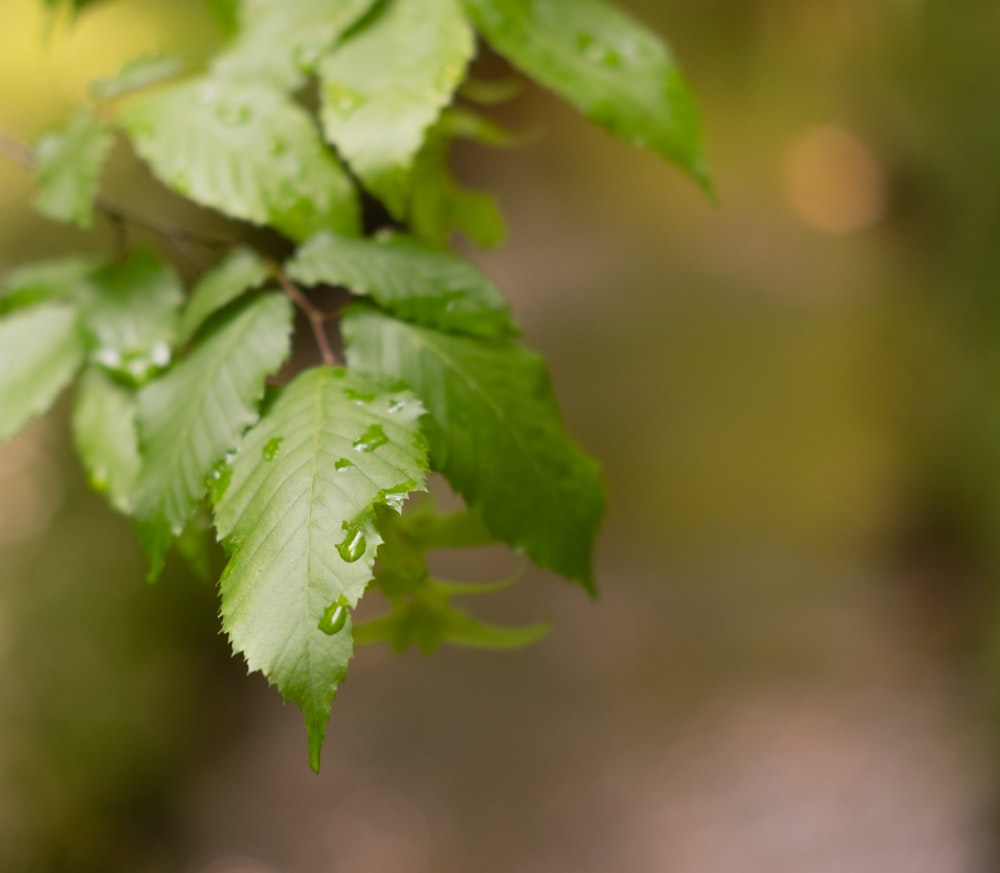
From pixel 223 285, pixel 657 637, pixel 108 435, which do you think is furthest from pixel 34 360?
pixel 657 637

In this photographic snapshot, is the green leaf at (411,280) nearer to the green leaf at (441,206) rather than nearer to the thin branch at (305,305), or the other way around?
the thin branch at (305,305)

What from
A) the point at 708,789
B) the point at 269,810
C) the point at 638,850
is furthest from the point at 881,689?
the point at 269,810

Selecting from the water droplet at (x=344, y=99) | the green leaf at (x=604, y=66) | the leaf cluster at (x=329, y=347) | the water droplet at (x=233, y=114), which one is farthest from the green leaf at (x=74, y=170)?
the green leaf at (x=604, y=66)

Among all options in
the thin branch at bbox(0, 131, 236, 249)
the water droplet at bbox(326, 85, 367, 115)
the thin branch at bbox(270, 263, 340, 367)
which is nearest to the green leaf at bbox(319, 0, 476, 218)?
the water droplet at bbox(326, 85, 367, 115)

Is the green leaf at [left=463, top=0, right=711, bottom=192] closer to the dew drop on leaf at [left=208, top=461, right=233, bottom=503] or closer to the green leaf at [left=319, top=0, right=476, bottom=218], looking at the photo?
the green leaf at [left=319, top=0, right=476, bottom=218]

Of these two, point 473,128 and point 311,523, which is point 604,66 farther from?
point 311,523

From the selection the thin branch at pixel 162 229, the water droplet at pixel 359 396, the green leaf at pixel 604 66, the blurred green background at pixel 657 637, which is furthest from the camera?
the blurred green background at pixel 657 637
